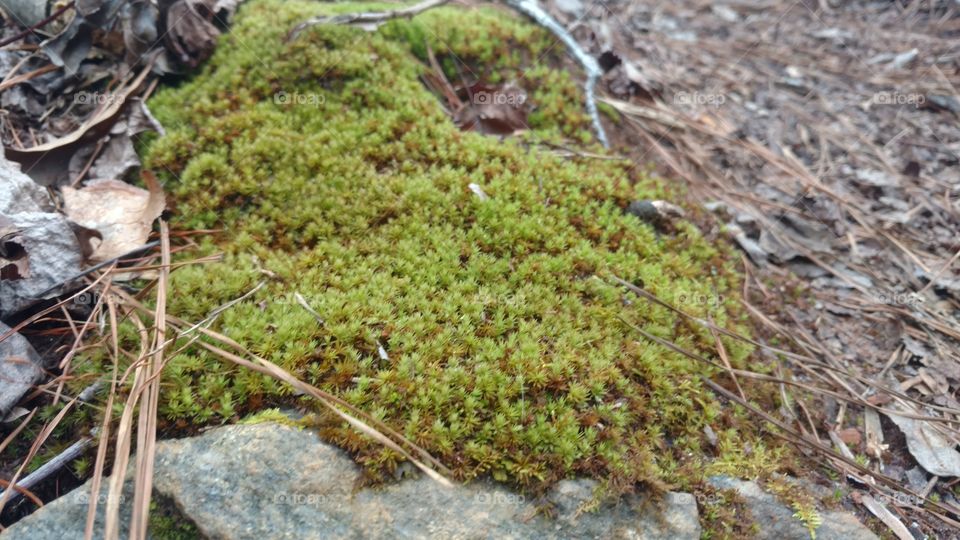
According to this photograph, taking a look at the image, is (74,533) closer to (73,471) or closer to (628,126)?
(73,471)

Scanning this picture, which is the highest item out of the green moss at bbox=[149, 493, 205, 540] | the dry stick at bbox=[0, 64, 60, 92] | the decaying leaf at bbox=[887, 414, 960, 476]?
the dry stick at bbox=[0, 64, 60, 92]

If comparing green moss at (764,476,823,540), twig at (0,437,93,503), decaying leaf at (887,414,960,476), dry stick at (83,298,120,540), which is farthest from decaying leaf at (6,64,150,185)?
decaying leaf at (887,414,960,476)

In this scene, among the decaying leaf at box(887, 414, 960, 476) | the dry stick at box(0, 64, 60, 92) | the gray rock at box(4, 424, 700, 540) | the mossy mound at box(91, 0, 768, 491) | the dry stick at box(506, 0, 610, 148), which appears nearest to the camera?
the gray rock at box(4, 424, 700, 540)

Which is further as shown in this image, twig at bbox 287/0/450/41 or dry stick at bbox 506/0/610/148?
dry stick at bbox 506/0/610/148

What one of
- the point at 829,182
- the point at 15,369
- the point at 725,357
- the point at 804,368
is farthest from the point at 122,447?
the point at 829,182

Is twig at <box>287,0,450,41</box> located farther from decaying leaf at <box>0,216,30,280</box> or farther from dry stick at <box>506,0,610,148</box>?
decaying leaf at <box>0,216,30,280</box>

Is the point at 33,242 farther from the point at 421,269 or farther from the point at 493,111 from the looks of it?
the point at 493,111

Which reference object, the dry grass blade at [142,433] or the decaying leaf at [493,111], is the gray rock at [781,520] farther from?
the decaying leaf at [493,111]

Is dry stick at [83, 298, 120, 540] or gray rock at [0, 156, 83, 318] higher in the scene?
gray rock at [0, 156, 83, 318]

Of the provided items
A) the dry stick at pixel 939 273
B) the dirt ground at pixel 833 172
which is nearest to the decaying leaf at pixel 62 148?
the dirt ground at pixel 833 172
